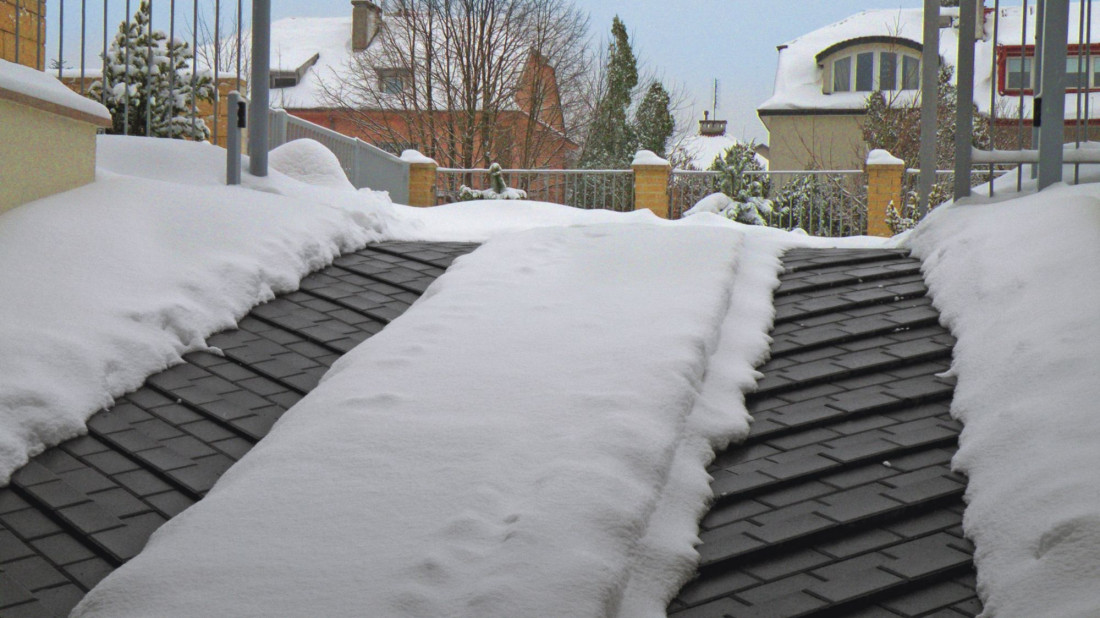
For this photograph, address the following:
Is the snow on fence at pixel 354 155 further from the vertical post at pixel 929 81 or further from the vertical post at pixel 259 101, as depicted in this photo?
the vertical post at pixel 929 81

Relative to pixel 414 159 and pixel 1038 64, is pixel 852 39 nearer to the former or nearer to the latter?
pixel 414 159

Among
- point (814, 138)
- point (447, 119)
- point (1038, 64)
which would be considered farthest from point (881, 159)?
point (814, 138)

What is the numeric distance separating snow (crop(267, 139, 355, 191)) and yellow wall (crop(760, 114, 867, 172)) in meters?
19.9

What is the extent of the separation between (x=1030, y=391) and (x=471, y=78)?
19377 mm

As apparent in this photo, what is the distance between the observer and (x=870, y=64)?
25.0m

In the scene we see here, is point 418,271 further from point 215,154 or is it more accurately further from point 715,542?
point 715,542

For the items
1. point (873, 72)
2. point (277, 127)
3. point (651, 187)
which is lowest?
point (651, 187)

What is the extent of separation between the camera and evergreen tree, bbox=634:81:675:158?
78.3 ft

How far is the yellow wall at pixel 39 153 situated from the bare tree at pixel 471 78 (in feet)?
55.0

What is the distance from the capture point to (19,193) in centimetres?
388

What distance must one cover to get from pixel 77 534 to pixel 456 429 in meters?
0.95

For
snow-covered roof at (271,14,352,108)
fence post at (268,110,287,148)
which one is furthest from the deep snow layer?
snow-covered roof at (271,14,352,108)

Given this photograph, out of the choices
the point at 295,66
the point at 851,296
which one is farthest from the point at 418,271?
the point at 295,66

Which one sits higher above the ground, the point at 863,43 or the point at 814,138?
the point at 863,43
